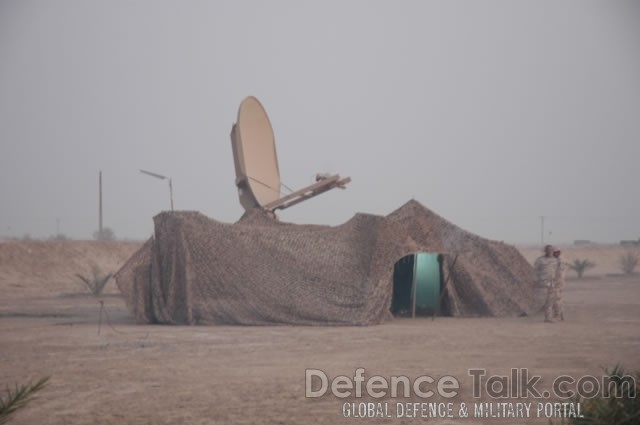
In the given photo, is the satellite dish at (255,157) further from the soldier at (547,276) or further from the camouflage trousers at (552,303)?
the camouflage trousers at (552,303)

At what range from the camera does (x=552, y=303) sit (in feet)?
53.9

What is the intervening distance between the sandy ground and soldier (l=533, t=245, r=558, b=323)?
524 millimetres

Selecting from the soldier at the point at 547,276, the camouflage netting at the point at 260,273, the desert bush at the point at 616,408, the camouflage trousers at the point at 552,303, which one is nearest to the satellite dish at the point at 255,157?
the camouflage netting at the point at 260,273

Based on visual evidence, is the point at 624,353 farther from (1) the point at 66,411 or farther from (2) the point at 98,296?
(2) the point at 98,296

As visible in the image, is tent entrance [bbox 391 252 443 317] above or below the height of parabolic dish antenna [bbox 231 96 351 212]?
below

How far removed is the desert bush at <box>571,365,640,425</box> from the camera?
4414 millimetres

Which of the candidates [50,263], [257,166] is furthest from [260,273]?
[50,263]

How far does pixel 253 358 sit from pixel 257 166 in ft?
27.0

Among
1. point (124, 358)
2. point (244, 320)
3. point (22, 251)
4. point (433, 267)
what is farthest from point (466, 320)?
point (22, 251)

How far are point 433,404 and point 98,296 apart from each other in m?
19.1

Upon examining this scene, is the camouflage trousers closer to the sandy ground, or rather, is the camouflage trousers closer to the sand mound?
the sandy ground

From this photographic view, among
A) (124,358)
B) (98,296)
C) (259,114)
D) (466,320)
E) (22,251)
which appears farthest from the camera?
(22,251)

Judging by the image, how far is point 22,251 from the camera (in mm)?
34031

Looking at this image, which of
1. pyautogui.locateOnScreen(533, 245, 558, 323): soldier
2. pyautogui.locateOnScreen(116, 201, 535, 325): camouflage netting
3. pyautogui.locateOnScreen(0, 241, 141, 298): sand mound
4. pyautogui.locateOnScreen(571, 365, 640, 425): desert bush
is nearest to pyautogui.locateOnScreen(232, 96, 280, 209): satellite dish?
pyautogui.locateOnScreen(116, 201, 535, 325): camouflage netting
